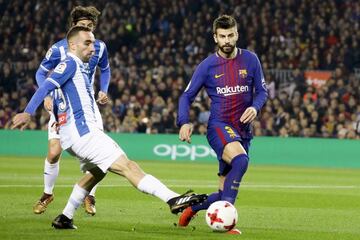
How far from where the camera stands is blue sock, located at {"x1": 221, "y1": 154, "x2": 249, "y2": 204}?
31.1 ft

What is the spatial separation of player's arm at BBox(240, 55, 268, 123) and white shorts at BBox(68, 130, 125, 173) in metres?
1.41

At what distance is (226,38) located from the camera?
987cm

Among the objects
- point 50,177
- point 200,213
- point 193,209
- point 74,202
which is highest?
point 74,202

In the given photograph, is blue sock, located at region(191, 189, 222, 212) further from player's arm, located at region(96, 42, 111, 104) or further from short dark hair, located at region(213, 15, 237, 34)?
player's arm, located at region(96, 42, 111, 104)

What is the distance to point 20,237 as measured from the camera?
8.66 metres

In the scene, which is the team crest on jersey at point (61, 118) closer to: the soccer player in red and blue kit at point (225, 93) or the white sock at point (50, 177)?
the soccer player in red and blue kit at point (225, 93)

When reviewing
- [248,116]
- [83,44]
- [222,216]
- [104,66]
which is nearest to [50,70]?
[104,66]

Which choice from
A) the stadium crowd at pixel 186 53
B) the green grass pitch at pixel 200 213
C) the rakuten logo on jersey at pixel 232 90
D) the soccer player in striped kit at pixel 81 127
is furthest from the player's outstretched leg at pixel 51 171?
the stadium crowd at pixel 186 53

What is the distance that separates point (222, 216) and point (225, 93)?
5.22 ft

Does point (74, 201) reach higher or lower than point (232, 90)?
lower

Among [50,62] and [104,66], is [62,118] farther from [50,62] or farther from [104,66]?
[104,66]

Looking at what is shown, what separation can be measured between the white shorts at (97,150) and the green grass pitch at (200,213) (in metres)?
0.72

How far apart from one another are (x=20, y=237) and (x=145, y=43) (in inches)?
948

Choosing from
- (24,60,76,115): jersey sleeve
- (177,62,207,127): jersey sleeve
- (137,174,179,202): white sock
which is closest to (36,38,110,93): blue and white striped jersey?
(177,62,207,127): jersey sleeve
